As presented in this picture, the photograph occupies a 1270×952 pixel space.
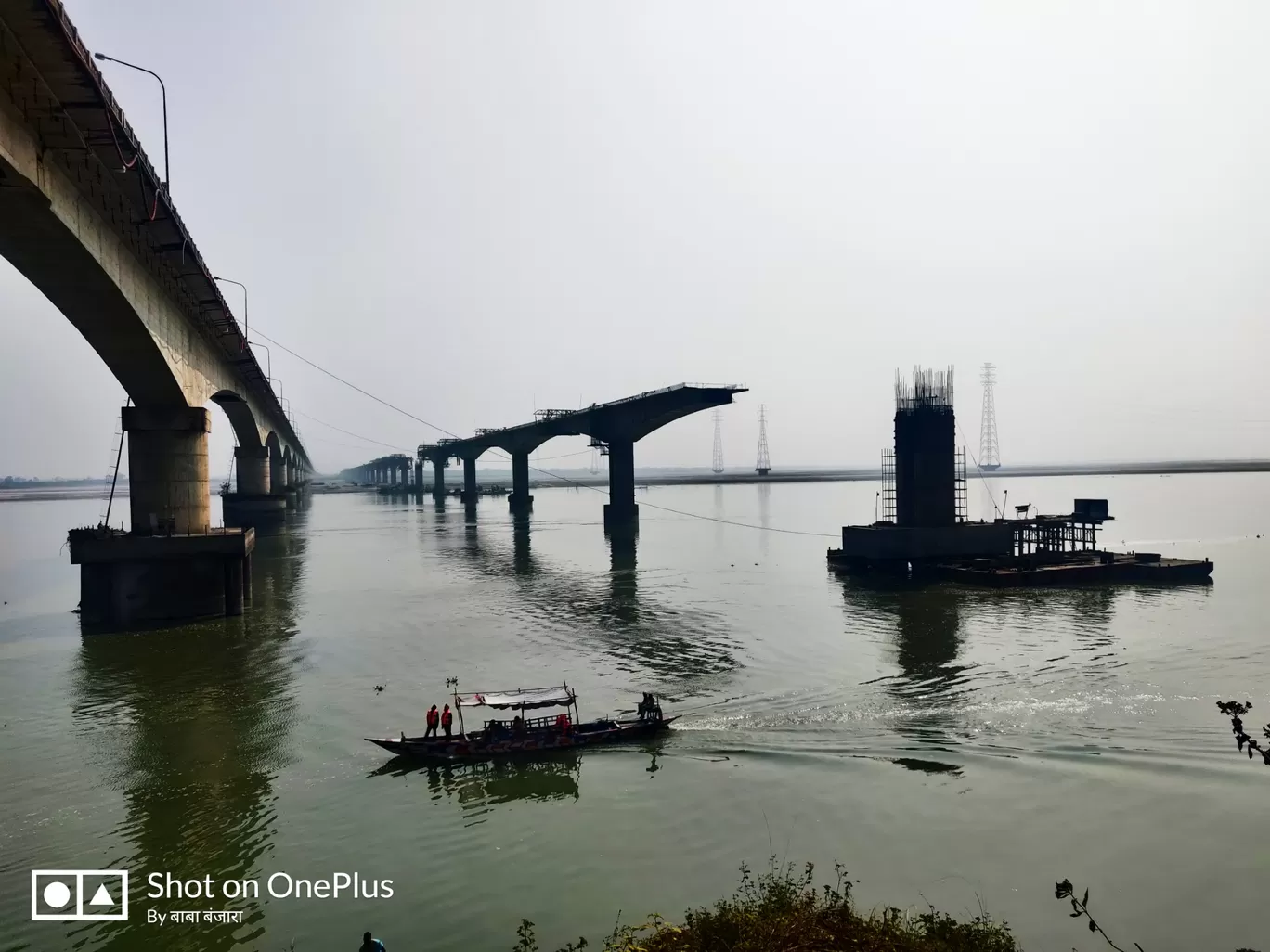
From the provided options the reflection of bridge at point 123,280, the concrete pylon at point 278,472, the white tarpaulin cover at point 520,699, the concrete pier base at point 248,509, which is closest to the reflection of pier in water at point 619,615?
the white tarpaulin cover at point 520,699

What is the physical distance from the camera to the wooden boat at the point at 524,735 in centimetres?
2308

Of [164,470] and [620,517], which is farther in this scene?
[620,517]

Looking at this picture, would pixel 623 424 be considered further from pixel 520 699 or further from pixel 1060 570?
pixel 520 699

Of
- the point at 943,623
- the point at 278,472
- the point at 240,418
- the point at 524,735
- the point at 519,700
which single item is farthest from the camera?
the point at 278,472

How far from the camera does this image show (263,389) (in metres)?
87.3

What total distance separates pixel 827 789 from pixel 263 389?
81.6 meters

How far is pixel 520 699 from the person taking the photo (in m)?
25.7

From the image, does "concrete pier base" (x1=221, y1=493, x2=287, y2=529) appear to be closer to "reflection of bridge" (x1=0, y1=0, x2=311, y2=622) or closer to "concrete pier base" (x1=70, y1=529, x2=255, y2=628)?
"reflection of bridge" (x1=0, y1=0, x2=311, y2=622)

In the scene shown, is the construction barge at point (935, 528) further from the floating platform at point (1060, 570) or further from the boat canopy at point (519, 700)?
the boat canopy at point (519, 700)

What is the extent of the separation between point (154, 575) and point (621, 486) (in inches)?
2701

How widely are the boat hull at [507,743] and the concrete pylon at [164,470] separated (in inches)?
1029

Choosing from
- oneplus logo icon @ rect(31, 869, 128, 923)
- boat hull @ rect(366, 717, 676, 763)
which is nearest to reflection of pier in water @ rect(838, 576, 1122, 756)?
boat hull @ rect(366, 717, 676, 763)

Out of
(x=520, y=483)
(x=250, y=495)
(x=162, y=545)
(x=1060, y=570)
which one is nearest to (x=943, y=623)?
(x=1060, y=570)

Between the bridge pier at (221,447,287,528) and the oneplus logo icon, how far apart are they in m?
93.1
